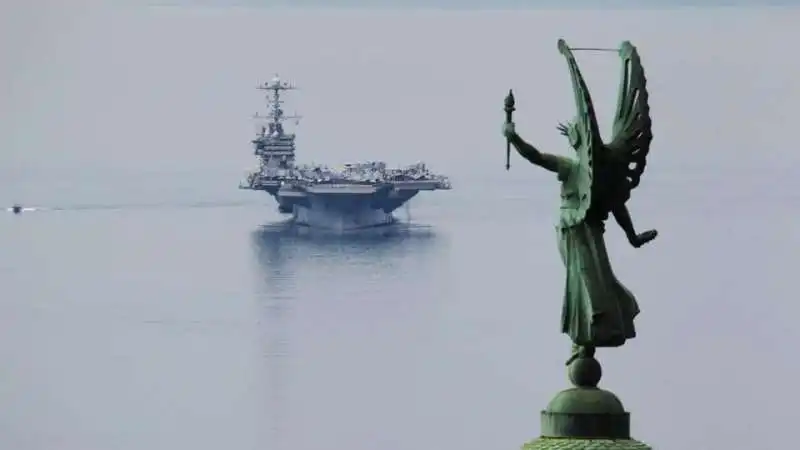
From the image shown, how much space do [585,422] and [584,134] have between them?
1.21m

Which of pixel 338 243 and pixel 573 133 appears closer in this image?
pixel 573 133

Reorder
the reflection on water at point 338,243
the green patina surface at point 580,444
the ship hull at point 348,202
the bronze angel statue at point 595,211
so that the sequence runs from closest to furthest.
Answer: the green patina surface at point 580,444
the bronze angel statue at point 595,211
the reflection on water at point 338,243
the ship hull at point 348,202

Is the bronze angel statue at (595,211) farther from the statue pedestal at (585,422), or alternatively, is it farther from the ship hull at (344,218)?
the ship hull at (344,218)

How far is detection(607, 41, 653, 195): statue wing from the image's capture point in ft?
58.3

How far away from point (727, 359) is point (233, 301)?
60437 millimetres

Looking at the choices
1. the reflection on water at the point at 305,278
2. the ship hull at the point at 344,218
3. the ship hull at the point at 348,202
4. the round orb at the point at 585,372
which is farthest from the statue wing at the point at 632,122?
the ship hull at the point at 344,218

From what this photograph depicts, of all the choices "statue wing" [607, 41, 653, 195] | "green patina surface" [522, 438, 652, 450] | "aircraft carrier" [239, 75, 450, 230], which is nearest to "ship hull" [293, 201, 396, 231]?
"aircraft carrier" [239, 75, 450, 230]

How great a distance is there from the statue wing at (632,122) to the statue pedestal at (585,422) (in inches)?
35.9

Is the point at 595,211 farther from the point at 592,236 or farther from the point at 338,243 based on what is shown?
the point at 338,243

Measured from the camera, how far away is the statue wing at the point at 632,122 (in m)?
17.8

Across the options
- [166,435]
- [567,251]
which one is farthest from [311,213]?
[567,251]

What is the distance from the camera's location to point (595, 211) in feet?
58.1

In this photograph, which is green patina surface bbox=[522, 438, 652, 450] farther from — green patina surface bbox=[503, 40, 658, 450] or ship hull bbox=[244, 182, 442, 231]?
ship hull bbox=[244, 182, 442, 231]

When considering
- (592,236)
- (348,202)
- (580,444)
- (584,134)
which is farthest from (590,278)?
(348,202)
